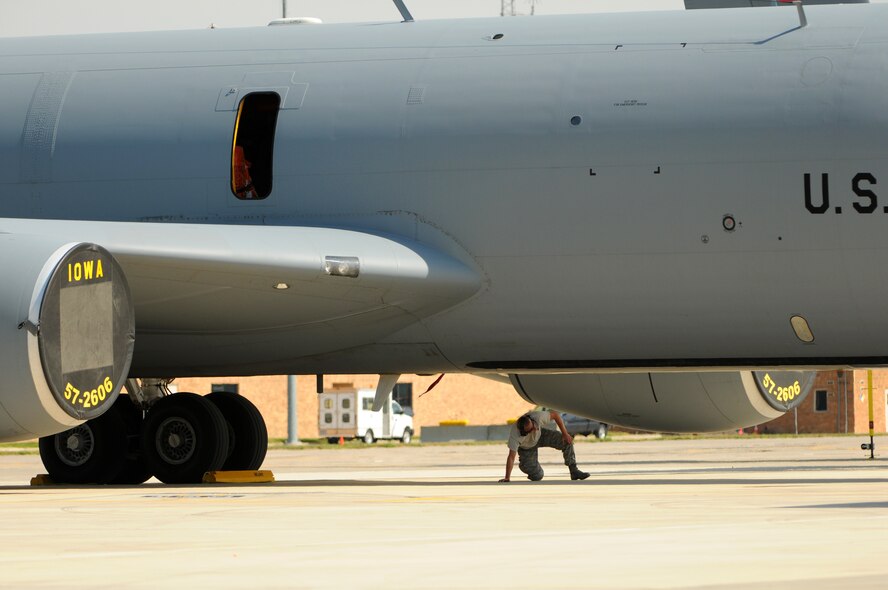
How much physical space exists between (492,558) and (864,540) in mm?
2247

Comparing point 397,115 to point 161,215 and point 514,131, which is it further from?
point 161,215

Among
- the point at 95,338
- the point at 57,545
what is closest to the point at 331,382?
the point at 95,338

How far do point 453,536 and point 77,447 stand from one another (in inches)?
398

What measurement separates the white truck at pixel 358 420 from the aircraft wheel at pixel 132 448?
4174 cm

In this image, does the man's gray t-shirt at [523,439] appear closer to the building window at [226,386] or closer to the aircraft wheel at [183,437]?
the aircraft wheel at [183,437]

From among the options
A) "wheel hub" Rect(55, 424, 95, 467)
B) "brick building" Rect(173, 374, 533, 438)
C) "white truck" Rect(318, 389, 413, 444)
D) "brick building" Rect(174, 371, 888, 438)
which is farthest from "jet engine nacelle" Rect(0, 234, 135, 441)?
"brick building" Rect(173, 374, 533, 438)

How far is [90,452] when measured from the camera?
19359 millimetres

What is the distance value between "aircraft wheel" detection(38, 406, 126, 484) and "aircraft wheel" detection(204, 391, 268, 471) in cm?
114

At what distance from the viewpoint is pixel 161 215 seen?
1830cm

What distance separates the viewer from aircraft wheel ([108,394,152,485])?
1936 centimetres

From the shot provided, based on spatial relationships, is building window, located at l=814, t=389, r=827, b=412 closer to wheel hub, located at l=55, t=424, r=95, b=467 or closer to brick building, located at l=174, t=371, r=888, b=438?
brick building, located at l=174, t=371, r=888, b=438

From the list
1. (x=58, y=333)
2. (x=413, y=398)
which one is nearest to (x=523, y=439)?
(x=58, y=333)

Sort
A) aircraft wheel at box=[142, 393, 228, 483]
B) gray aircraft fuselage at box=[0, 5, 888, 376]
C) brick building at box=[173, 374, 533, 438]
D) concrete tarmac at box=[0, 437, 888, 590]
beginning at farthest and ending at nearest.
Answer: brick building at box=[173, 374, 533, 438]
aircraft wheel at box=[142, 393, 228, 483]
gray aircraft fuselage at box=[0, 5, 888, 376]
concrete tarmac at box=[0, 437, 888, 590]

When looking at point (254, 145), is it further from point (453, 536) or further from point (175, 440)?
point (453, 536)
